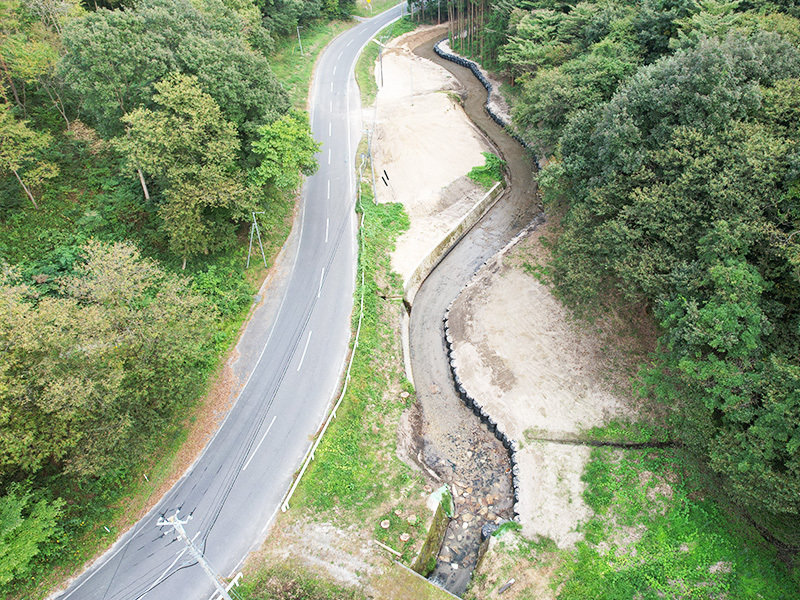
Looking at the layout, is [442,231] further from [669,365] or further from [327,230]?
[669,365]

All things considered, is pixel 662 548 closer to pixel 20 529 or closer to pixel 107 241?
pixel 20 529

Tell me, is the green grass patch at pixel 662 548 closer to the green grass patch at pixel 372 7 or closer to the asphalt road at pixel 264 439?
the asphalt road at pixel 264 439

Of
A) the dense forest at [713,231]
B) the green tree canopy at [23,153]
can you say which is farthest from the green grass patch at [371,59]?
the green tree canopy at [23,153]

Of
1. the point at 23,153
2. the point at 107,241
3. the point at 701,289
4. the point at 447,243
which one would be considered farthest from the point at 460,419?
the point at 23,153

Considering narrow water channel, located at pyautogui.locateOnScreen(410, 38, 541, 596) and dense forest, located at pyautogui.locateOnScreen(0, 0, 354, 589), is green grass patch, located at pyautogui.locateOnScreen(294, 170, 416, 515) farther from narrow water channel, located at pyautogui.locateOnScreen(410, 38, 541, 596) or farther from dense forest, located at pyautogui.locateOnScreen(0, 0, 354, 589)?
dense forest, located at pyautogui.locateOnScreen(0, 0, 354, 589)

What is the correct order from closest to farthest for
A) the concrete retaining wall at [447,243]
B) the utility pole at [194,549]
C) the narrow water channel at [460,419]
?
the utility pole at [194,549] → the narrow water channel at [460,419] → the concrete retaining wall at [447,243]

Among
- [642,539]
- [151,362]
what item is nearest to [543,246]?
[642,539]
